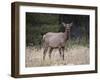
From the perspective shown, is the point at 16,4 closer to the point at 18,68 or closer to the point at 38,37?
the point at 38,37

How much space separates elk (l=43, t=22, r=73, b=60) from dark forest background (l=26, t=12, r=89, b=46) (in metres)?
0.04

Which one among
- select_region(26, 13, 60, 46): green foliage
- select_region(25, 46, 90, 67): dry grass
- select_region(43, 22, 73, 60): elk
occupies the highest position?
select_region(26, 13, 60, 46): green foliage

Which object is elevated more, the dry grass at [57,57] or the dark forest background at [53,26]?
the dark forest background at [53,26]

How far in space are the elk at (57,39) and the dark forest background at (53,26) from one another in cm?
4

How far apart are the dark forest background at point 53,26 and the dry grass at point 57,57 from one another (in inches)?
2.5

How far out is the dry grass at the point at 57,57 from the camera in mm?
2055

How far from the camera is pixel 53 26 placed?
2.15 m

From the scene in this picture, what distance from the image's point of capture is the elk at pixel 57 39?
2121 mm

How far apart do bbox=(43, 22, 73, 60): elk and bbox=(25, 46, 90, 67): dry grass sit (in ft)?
0.14

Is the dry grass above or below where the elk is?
below

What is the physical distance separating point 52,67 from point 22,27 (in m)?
0.46

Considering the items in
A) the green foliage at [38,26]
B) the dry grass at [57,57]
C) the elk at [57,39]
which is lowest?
the dry grass at [57,57]

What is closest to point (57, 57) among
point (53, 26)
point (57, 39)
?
point (57, 39)

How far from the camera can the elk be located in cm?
212
